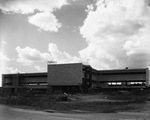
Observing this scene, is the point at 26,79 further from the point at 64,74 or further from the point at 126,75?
the point at 126,75

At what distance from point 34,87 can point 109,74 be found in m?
39.1

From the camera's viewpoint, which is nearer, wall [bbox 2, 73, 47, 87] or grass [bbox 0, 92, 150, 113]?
grass [bbox 0, 92, 150, 113]

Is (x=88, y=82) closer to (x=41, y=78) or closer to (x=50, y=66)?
(x=50, y=66)

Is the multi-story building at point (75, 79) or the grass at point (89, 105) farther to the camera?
the multi-story building at point (75, 79)

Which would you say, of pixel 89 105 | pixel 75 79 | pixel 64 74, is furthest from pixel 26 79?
pixel 89 105

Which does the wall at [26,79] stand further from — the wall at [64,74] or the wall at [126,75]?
the wall at [126,75]

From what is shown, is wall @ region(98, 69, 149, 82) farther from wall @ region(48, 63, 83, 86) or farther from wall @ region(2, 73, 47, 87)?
wall @ region(2, 73, 47, 87)

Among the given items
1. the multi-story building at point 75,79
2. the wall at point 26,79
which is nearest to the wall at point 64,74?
the multi-story building at point 75,79

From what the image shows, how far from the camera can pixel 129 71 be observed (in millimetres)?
111562

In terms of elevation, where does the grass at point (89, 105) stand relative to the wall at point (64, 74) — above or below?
below

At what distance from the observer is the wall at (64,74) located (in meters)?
95.2

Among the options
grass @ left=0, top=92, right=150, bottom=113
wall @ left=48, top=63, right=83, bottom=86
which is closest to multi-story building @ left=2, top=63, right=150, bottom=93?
wall @ left=48, top=63, right=83, bottom=86

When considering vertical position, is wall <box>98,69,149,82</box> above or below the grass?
above

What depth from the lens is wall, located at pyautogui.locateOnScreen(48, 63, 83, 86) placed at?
313 ft
